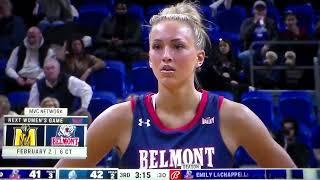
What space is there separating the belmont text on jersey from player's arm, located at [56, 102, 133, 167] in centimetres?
7

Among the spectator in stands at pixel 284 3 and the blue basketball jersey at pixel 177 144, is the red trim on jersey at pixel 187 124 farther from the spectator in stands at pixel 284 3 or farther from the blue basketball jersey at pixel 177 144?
the spectator in stands at pixel 284 3

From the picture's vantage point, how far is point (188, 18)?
1.22 m

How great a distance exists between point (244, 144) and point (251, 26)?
3.11m

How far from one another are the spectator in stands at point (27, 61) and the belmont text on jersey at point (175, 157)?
2.61 metres

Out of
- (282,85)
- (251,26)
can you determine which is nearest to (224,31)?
(251,26)

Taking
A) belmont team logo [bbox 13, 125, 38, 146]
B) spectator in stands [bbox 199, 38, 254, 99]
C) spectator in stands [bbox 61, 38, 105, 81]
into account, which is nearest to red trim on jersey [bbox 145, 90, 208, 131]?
belmont team logo [bbox 13, 125, 38, 146]

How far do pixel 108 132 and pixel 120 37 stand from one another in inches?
119

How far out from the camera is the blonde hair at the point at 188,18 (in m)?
1.20

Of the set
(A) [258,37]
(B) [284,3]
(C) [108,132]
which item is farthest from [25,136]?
Result: (B) [284,3]

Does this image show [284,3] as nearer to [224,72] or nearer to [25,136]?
[224,72]

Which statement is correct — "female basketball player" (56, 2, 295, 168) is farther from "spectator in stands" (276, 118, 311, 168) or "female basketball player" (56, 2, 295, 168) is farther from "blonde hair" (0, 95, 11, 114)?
"spectator in stands" (276, 118, 311, 168)

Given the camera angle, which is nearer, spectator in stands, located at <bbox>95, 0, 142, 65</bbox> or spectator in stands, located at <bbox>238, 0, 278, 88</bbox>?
spectator in stands, located at <bbox>238, 0, 278, 88</bbox>

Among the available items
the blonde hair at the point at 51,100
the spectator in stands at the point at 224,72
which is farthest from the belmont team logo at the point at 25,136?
the spectator in stands at the point at 224,72

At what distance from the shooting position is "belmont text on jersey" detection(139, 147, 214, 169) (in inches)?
43.9
